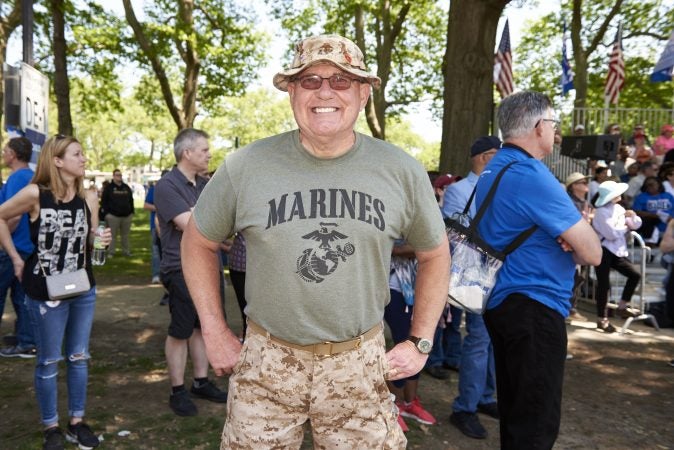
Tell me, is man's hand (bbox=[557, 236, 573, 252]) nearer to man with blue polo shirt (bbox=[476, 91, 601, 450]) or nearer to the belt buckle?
man with blue polo shirt (bbox=[476, 91, 601, 450])

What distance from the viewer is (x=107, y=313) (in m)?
8.33

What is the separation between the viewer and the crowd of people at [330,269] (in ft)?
7.06

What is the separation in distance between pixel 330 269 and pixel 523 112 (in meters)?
1.71

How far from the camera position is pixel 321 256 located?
2113 mm

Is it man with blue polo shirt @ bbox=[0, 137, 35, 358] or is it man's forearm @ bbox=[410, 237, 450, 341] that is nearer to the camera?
man's forearm @ bbox=[410, 237, 450, 341]

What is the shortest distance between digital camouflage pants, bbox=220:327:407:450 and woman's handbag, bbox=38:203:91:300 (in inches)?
75.8

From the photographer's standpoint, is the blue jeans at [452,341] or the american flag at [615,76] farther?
the american flag at [615,76]

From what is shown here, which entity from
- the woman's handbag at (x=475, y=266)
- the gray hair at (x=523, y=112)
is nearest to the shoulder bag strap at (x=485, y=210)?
the woman's handbag at (x=475, y=266)

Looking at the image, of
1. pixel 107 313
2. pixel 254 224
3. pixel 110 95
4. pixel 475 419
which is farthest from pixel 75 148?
pixel 110 95

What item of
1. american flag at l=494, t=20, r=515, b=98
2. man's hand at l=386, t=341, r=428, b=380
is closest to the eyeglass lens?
man's hand at l=386, t=341, r=428, b=380

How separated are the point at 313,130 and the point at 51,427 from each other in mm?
3140

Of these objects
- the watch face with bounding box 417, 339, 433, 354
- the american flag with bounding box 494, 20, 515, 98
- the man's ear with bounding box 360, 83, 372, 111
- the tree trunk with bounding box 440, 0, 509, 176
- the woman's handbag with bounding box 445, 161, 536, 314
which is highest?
the american flag with bounding box 494, 20, 515, 98

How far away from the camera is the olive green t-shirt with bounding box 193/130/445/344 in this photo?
6.95ft

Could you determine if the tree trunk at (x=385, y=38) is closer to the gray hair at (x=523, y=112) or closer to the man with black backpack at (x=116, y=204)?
the man with black backpack at (x=116, y=204)
